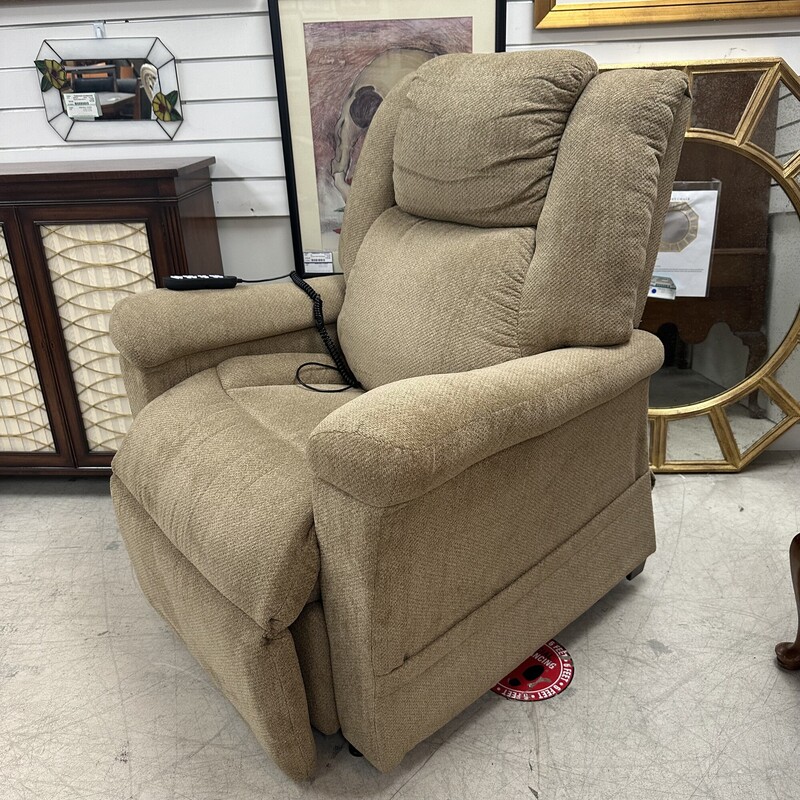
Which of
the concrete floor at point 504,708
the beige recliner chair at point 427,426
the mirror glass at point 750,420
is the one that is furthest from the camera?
the mirror glass at point 750,420

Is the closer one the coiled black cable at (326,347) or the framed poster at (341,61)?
the coiled black cable at (326,347)

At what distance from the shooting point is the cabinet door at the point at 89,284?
1.79m

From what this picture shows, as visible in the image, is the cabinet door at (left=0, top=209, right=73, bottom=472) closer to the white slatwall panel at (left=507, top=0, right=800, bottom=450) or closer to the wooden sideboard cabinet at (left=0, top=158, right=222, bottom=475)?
the wooden sideboard cabinet at (left=0, top=158, right=222, bottom=475)

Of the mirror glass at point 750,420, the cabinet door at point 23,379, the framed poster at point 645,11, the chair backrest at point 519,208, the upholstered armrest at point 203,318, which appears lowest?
the mirror glass at point 750,420

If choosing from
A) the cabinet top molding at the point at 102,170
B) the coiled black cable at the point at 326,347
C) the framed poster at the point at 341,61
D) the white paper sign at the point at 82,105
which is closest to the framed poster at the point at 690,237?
the framed poster at the point at 341,61

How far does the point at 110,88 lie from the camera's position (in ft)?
6.55

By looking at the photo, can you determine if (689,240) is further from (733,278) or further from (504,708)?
(504,708)

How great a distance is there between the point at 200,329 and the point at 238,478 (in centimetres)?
49

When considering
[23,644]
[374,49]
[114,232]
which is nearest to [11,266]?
[114,232]

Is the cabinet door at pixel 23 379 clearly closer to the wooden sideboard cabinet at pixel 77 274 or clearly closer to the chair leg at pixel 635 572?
the wooden sideboard cabinet at pixel 77 274

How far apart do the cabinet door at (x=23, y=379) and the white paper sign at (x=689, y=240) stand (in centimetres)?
167

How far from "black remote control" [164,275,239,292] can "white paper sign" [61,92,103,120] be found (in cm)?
74

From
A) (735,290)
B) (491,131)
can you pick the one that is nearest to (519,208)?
(491,131)

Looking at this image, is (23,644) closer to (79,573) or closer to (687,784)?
(79,573)
